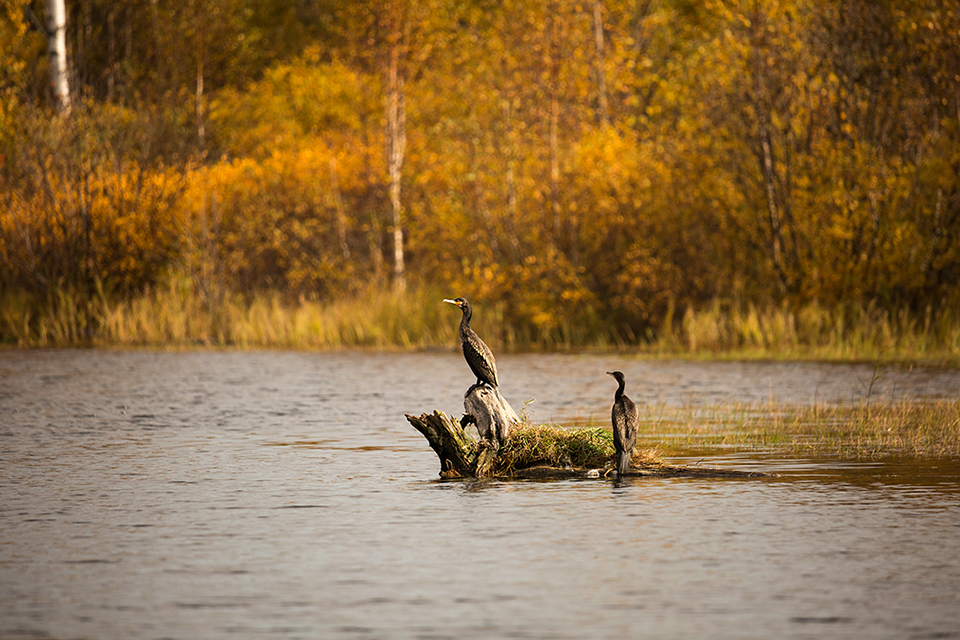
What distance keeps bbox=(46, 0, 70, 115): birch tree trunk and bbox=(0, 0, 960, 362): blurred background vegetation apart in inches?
14.2

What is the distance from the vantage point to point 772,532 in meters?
9.37

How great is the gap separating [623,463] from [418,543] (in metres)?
3.29

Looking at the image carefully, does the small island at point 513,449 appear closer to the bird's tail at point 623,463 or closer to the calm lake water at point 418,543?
the bird's tail at point 623,463

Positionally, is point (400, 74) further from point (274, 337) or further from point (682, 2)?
point (682, 2)

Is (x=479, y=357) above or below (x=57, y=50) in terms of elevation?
below

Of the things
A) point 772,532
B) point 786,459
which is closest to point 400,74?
point 786,459

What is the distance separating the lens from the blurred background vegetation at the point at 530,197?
26281 mm

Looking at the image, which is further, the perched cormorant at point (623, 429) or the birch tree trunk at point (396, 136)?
the birch tree trunk at point (396, 136)

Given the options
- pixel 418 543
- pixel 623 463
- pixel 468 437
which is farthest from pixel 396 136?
pixel 418 543

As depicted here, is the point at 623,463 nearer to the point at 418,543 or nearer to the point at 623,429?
the point at 623,429

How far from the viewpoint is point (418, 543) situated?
9062 millimetres

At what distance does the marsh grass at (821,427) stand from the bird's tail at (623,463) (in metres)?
2.14

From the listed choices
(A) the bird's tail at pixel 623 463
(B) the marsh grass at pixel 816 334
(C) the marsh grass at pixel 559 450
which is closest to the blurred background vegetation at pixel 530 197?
(B) the marsh grass at pixel 816 334

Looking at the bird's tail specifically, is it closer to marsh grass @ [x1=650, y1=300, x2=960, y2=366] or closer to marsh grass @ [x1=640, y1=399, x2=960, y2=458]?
marsh grass @ [x1=640, y1=399, x2=960, y2=458]
